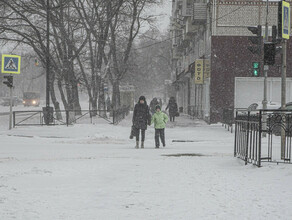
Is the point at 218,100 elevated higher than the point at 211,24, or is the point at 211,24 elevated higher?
the point at 211,24

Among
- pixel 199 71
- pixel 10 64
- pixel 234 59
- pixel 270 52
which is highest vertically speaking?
pixel 234 59

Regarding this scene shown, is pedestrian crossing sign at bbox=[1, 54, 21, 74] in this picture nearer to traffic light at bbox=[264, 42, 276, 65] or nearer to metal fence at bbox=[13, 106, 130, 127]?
metal fence at bbox=[13, 106, 130, 127]

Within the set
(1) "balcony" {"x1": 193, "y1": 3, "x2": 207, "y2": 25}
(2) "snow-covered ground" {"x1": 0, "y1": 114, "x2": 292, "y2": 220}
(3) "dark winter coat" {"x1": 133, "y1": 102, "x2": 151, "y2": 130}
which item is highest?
(1) "balcony" {"x1": 193, "y1": 3, "x2": 207, "y2": 25}

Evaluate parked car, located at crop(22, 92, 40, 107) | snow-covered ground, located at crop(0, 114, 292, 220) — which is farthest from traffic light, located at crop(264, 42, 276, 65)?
parked car, located at crop(22, 92, 40, 107)

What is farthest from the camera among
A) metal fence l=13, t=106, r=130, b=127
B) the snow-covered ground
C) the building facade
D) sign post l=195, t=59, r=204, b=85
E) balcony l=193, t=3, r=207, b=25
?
sign post l=195, t=59, r=204, b=85

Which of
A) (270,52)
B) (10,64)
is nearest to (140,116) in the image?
(270,52)

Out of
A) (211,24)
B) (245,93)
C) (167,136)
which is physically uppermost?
(211,24)

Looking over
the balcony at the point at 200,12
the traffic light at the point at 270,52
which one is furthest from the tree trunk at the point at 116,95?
the traffic light at the point at 270,52

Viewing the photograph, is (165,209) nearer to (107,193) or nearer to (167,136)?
(107,193)

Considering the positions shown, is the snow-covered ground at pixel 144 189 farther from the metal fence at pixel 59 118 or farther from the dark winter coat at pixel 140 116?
the metal fence at pixel 59 118

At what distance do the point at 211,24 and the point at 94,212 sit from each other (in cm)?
2573

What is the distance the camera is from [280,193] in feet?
21.5

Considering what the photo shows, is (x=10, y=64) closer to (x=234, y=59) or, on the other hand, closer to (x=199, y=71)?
(x=234, y=59)

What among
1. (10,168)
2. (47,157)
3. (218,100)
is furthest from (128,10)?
(10,168)
